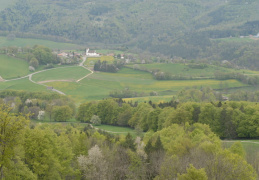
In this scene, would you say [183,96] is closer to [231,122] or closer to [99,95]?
[99,95]

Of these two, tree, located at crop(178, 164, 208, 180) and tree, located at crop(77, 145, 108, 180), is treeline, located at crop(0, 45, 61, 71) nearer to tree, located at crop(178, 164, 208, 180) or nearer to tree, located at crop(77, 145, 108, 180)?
tree, located at crop(77, 145, 108, 180)

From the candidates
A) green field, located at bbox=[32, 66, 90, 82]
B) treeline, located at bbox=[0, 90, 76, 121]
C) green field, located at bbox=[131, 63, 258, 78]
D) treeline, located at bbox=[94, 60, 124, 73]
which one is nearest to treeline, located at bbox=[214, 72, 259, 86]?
green field, located at bbox=[131, 63, 258, 78]

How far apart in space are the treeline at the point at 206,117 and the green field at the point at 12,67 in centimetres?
8001

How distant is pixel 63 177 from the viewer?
140ft

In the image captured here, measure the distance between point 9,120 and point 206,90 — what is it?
10844 centimetres

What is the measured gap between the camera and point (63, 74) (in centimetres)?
17125

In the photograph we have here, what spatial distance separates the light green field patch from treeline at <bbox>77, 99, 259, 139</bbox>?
180ft

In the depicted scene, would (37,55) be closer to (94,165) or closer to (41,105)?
(41,105)

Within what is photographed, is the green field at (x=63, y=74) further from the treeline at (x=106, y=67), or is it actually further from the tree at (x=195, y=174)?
the tree at (x=195, y=174)

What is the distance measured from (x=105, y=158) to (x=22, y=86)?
107782mm

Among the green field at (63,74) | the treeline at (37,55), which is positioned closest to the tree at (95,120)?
the green field at (63,74)

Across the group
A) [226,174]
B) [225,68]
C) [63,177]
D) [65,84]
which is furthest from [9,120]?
[225,68]

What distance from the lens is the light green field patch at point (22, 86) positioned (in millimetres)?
144875

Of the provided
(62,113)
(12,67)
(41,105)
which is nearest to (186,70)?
(12,67)
